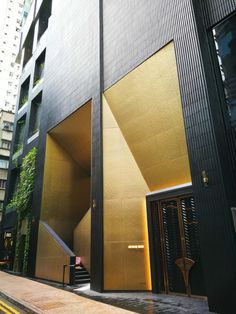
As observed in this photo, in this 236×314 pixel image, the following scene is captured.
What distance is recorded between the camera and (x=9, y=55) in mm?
61969

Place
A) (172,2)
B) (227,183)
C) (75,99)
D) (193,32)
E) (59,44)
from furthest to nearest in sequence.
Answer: (59,44) < (75,99) < (172,2) < (193,32) < (227,183)

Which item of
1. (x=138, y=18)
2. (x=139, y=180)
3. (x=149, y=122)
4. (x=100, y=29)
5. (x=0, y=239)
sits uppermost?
(x=100, y=29)

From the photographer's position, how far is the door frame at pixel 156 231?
29.8ft

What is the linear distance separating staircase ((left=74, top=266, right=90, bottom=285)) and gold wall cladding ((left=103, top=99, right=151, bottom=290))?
2.87 m

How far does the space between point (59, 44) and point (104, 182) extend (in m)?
11.6

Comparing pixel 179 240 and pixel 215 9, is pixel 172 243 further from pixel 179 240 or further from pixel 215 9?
pixel 215 9

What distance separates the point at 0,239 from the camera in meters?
23.1

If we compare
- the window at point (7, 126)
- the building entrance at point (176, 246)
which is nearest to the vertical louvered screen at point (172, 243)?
the building entrance at point (176, 246)

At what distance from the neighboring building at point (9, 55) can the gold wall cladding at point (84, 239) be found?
150 feet

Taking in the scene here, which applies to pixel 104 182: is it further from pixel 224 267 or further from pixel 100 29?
pixel 100 29

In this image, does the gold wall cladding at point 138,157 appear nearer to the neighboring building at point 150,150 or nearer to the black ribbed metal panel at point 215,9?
the neighboring building at point 150,150

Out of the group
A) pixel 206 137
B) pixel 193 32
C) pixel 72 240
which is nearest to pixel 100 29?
pixel 193 32

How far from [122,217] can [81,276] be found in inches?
173

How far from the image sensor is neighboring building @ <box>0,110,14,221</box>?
1283 inches
